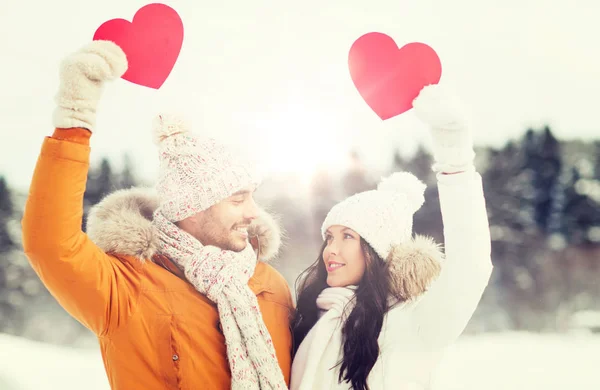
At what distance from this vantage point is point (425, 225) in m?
2.44

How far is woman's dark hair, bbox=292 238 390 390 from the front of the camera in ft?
5.29

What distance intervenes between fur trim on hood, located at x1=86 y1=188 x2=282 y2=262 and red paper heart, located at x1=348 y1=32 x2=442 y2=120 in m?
0.80

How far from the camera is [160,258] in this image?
1.60m

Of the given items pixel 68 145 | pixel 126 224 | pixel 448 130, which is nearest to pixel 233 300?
pixel 126 224

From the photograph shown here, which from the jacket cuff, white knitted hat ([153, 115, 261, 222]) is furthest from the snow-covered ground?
the jacket cuff

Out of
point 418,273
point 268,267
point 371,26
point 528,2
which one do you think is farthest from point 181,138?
point 528,2

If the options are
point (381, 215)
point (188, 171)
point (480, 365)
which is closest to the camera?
point (188, 171)

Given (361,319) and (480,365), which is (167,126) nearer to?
(361,319)

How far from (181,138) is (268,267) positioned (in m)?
0.55

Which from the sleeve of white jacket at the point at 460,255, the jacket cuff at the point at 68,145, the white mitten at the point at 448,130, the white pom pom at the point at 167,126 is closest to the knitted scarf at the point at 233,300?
the white pom pom at the point at 167,126

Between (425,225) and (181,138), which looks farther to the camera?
(425,225)

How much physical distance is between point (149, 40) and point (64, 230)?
692 millimetres

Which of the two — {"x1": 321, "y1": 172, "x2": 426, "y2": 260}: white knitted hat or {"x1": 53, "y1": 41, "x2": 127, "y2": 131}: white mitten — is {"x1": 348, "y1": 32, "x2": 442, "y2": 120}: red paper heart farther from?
{"x1": 53, "y1": 41, "x2": 127, "y2": 131}: white mitten

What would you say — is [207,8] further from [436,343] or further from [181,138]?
[436,343]
